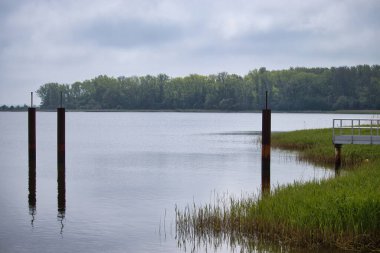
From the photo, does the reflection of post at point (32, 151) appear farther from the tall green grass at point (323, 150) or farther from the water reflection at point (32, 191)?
the tall green grass at point (323, 150)

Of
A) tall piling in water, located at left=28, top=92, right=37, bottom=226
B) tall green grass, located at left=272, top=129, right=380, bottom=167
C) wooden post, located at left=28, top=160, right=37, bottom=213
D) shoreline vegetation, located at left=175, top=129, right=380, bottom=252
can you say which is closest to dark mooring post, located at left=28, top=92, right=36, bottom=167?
tall piling in water, located at left=28, top=92, right=37, bottom=226

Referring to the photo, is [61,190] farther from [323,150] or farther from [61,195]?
[323,150]

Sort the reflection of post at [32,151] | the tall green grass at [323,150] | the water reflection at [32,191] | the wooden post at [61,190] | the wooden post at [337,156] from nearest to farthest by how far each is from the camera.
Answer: the water reflection at [32,191] → the wooden post at [61,190] → the reflection of post at [32,151] → the wooden post at [337,156] → the tall green grass at [323,150]

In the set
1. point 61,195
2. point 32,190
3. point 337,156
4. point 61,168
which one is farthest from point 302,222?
point 61,168

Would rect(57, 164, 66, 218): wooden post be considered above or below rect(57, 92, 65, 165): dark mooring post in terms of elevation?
below

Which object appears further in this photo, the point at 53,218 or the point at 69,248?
the point at 53,218

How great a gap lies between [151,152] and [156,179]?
2275cm

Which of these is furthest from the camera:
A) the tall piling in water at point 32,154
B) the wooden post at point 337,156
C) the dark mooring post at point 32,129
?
the wooden post at point 337,156

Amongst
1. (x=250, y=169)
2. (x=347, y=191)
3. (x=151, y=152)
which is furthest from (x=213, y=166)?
(x=347, y=191)

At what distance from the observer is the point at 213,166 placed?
45.1m

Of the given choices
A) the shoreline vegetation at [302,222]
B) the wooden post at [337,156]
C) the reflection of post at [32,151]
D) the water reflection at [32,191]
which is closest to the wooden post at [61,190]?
the water reflection at [32,191]

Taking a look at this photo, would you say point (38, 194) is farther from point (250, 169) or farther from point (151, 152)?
point (151, 152)

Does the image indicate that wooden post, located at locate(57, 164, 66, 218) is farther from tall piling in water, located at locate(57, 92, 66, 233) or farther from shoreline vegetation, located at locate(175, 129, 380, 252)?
shoreline vegetation, located at locate(175, 129, 380, 252)

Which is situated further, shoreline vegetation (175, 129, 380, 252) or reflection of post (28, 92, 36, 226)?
reflection of post (28, 92, 36, 226)
